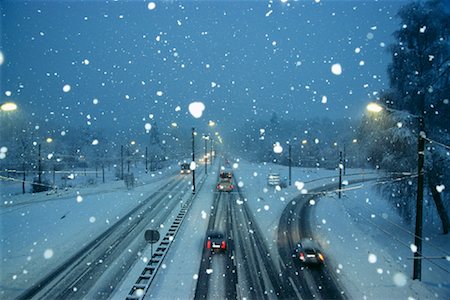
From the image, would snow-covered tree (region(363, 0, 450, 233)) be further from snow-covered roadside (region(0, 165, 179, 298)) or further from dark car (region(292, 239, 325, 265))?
snow-covered roadside (region(0, 165, 179, 298))

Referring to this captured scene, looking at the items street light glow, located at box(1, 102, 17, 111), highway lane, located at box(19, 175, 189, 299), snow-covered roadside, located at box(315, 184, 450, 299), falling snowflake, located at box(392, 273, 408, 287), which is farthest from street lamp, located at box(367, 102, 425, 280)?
street light glow, located at box(1, 102, 17, 111)

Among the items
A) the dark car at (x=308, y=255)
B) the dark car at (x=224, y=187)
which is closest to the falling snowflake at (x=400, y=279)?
the dark car at (x=308, y=255)

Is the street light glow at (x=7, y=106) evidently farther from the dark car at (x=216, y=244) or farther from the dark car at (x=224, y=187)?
the dark car at (x=224, y=187)

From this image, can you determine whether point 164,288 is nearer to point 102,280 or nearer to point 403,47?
point 102,280

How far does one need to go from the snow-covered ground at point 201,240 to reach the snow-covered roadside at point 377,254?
41mm

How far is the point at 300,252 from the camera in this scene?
18.2 m

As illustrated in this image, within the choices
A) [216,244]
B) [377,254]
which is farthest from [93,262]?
[377,254]

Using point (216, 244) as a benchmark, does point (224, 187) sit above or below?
above

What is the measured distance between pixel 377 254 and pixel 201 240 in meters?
11.2

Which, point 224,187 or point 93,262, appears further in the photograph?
point 224,187

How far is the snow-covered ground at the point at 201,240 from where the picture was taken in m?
15.0

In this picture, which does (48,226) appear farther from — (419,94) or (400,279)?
(419,94)

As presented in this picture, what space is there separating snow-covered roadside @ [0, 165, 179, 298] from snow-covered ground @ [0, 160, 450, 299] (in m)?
0.06

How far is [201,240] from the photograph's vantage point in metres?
21.7
